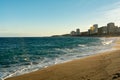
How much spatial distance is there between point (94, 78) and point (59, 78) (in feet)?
7.40

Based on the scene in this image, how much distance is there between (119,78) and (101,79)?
1.02 m

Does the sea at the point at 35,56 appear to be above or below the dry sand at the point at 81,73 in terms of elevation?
below

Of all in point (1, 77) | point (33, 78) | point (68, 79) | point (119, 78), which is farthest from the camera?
point (1, 77)

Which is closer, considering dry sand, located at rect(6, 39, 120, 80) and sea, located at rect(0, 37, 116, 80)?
dry sand, located at rect(6, 39, 120, 80)

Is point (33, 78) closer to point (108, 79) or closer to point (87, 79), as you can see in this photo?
point (87, 79)

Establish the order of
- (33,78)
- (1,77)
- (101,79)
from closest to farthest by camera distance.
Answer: (101,79) → (33,78) → (1,77)

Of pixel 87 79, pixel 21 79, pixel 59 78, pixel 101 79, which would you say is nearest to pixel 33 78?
pixel 21 79

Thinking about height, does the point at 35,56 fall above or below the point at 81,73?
below

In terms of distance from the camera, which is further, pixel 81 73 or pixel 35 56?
pixel 35 56

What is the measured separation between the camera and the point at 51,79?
10.8 metres

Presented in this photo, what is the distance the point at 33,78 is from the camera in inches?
452

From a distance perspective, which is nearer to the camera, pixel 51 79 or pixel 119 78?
pixel 119 78

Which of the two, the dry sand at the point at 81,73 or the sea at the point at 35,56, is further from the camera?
the sea at the point at 35,56

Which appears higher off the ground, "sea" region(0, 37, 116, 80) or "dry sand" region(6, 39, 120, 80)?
"dry sand" region(6, 39, 120, 80)
